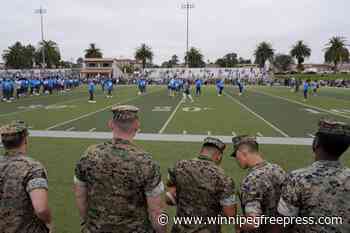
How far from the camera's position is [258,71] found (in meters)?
77.9

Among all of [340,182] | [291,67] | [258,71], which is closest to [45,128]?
[340,182]

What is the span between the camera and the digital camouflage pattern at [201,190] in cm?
320

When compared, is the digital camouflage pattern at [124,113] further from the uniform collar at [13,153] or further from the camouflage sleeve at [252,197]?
the camouflage sleeve at [252,197]

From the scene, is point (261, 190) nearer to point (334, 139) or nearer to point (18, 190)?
point (334, 139)

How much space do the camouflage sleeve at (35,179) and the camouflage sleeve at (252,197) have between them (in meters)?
1.67

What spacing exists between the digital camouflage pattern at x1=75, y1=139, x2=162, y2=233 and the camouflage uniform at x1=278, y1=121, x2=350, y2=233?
41.5 inches

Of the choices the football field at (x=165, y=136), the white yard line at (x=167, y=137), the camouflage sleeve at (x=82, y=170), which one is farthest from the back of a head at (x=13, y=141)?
the white yard line at (x=167, y=137)

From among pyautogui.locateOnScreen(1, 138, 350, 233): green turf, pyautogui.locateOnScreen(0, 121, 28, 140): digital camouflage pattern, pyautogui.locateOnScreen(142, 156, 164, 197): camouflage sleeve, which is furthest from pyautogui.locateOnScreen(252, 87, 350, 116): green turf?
pyautogui.locateOnScreen(0, 121, 28, 140): digital camouflage pattern

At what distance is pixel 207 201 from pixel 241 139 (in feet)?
2.09

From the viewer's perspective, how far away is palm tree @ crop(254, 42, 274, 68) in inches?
4496

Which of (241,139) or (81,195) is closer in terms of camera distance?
(81,195)

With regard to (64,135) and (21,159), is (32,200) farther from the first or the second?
(64,135)

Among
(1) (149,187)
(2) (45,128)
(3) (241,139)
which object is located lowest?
(2) (45,128)

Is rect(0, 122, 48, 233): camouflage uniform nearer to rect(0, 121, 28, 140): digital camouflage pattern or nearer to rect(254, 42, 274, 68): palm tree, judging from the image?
rect(0, 121, 28, 140): digital camouflage pattern
